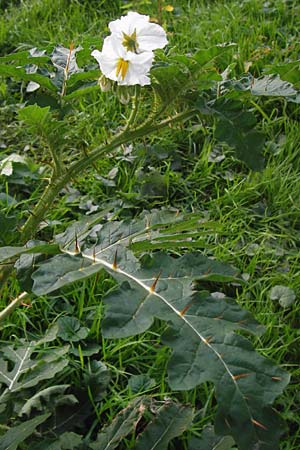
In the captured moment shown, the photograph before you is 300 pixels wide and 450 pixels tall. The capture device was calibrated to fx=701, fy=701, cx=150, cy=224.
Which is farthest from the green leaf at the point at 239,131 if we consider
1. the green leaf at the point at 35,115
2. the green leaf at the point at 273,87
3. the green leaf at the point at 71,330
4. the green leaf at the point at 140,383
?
the green leaf at the point at 71,330

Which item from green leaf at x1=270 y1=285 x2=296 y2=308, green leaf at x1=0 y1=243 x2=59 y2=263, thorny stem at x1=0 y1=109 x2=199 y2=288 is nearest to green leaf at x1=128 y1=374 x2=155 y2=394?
green leaf at x1=270 y1=285 x2=296 y2=308

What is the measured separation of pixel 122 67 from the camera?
1.29m

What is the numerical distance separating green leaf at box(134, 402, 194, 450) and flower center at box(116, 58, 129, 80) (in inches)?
31.0

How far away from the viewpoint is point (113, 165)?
2.96m

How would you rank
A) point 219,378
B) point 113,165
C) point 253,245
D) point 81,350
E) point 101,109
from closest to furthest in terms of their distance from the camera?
point 219,378, point 81,350, point 253,245, point 113,165, point 101,109

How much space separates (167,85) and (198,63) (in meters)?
0.07

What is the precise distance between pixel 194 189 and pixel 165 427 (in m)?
1.41

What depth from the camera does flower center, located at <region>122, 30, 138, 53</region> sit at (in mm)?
1325

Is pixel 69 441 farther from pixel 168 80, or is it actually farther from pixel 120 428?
pixel 168 80

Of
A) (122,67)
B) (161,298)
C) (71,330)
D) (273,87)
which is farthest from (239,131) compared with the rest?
(71,330)

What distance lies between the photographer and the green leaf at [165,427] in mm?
1591

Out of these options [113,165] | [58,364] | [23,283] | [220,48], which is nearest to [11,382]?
[58,364]

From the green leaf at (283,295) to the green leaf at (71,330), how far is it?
0.63m

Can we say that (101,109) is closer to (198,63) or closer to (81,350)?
(81,350)
